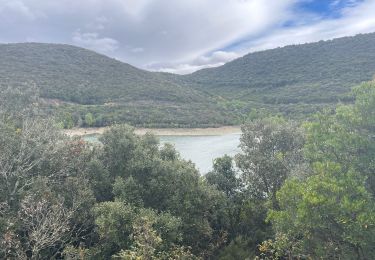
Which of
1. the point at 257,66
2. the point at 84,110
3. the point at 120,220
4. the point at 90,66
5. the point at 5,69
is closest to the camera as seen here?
the point at 120,220

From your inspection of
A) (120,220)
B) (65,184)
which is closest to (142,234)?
(120,220)

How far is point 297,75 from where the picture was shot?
138875mm

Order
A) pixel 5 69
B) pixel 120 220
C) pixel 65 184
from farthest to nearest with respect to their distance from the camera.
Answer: pixel 5 69, pixel 65 184, pixel 120 220

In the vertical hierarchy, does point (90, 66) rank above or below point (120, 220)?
above

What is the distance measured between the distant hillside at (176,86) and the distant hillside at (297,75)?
0.35 m

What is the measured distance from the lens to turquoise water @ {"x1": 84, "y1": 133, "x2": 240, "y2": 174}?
60.0 m

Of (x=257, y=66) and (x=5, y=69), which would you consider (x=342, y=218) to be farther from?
(x=257, y=66)

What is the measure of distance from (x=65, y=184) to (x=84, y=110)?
7011 centimetres

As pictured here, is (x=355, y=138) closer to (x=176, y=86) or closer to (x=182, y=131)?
(x=182, y=131)

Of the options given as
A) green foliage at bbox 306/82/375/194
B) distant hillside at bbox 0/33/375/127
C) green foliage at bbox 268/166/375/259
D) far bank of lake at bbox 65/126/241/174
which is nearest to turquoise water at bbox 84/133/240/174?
far bank of lake at bbox 65/126/241/174

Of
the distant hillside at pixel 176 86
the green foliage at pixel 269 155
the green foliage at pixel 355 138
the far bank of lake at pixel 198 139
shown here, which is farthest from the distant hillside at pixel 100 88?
the green foliage at pixel 355 138

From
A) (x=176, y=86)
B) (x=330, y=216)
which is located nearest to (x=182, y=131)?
(x=176, y=86)

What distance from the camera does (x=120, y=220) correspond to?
18.1 meters

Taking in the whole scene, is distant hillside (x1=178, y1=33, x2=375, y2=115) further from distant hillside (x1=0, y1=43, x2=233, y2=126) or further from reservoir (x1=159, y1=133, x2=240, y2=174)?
distant hillside (x1=0, y1=43, x2=233, y2=126)
